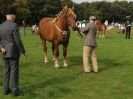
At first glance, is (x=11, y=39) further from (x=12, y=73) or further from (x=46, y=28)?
(x=46, y=28)

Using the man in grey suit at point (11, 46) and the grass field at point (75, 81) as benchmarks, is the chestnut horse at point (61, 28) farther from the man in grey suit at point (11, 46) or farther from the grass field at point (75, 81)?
the man in grey suit at point (11, 46)

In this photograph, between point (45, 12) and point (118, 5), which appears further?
point (118, 5)

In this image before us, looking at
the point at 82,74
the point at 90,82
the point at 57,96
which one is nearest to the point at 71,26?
the point at 82,74

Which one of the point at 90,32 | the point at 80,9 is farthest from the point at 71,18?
the point at 80,9

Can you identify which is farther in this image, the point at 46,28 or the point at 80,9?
the point at 80,9

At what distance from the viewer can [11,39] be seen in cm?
1038

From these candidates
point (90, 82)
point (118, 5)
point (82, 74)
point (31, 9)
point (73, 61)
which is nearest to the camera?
point (90, 82)

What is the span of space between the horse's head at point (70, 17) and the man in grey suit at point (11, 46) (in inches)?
199

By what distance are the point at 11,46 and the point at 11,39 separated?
0.18 m

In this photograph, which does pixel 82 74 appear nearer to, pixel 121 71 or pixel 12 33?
pixel 121 71

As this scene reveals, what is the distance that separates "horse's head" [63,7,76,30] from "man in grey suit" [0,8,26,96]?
5.04m

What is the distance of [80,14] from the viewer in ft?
469

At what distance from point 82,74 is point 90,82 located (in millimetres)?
1759

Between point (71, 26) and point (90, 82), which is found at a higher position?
point (71, 26)
